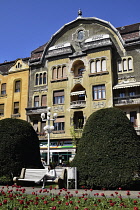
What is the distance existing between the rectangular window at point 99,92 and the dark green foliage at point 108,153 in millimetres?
18112

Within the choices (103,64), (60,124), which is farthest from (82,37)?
(60,124)

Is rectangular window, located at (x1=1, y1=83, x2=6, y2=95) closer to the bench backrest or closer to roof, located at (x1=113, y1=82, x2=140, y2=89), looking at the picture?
roof, located at (x1=113, y1=82, x2=140, y2=89)

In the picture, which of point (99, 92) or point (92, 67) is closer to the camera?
point (99, 92)

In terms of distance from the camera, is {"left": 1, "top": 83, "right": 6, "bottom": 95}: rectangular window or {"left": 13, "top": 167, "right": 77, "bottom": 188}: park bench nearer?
{"left": 13, "top": 167, "right": 77, "bottom": 188}: park bench

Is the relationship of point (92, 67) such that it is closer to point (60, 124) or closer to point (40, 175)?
point (60, 124)

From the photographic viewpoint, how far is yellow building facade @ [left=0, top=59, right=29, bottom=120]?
35.3 m

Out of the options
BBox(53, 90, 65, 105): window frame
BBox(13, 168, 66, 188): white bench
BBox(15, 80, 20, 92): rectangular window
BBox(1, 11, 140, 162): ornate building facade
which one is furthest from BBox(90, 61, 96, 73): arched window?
BBox(13, 168, 66, 188): white bench

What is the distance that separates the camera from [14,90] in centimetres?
3684

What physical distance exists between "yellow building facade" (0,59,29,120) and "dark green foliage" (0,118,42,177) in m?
21.9

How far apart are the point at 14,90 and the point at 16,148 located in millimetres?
25914

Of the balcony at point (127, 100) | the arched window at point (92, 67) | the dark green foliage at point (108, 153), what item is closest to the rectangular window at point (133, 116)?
the balcony at point (127, 100)

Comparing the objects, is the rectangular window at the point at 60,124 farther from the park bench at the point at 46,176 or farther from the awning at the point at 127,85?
the park bench at the point at 46,176

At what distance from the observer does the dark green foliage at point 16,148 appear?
38.5 feet

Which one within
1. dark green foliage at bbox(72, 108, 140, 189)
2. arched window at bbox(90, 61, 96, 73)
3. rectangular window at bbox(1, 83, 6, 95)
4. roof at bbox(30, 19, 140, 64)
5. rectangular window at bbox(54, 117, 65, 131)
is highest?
roof at bbox(30, 19, 140, 64)
